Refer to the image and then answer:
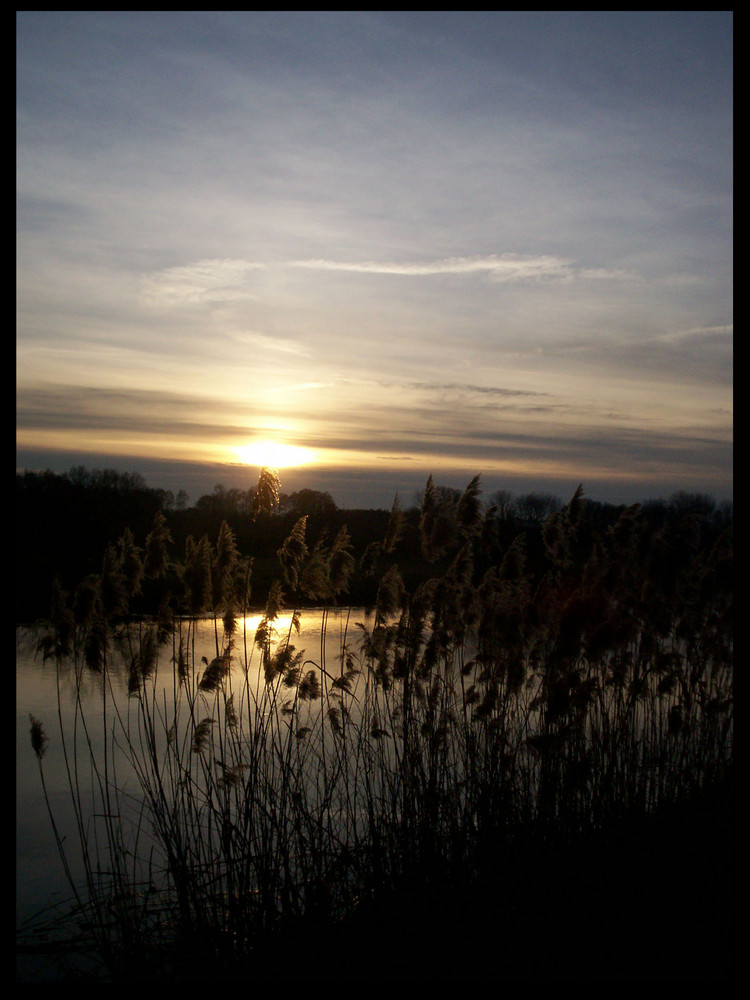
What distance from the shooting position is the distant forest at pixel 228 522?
177 inches

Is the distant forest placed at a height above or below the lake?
above

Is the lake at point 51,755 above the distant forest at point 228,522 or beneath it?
beneath

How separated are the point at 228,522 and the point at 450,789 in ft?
6.67

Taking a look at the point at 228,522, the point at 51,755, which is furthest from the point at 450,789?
the point at 51,755

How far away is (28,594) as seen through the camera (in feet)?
47.2

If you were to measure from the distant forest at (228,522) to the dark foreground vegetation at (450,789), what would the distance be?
7 cm

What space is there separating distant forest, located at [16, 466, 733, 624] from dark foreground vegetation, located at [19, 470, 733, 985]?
0.07 meters

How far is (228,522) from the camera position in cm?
450

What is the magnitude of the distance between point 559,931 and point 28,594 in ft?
43.9

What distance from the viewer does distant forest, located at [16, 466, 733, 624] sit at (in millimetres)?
4496

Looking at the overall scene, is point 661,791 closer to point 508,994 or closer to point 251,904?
point 508,994

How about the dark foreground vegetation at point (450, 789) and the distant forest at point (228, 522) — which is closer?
the dark foreground vegetation at point (450, 789)

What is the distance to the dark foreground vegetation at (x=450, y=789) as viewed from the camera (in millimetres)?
3400

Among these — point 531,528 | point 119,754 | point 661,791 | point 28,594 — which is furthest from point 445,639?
point 28,594
